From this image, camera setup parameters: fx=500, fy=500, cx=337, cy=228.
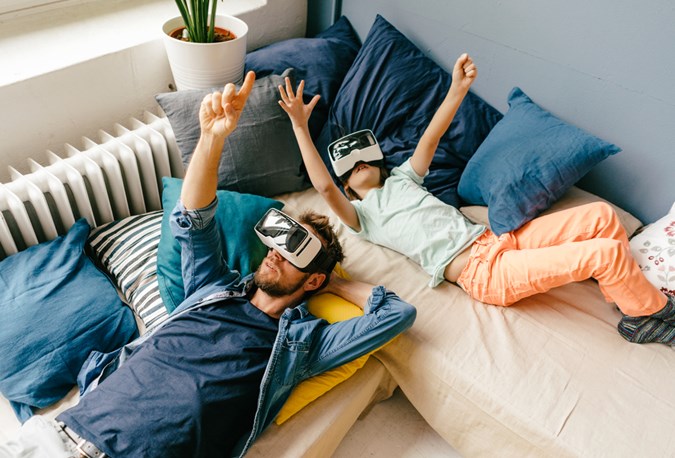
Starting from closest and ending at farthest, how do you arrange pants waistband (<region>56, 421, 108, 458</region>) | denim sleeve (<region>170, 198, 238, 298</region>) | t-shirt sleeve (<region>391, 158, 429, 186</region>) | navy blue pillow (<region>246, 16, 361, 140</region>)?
pants waistband (<region>56, 421, 108, 458</region>) < denim sleeve (<region>170, 198, 238, 298</region>) < t-shirt sleeve (<region>391, 158, 429, 186</region>) < navy blue pillow (<region>246, 16, 361, 140</region>)

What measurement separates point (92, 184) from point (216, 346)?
2.54 feet

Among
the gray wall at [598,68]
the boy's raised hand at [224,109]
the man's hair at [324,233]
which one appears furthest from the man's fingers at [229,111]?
the gray wall at [598,68]

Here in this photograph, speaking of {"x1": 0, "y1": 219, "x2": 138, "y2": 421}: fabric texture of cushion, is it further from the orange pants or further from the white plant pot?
the orange pants

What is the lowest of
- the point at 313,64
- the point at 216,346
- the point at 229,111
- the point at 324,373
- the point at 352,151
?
the point at 324,373

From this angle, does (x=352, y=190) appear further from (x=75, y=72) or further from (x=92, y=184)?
(x=75, y=72)

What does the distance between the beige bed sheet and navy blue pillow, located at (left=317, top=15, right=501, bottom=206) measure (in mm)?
523

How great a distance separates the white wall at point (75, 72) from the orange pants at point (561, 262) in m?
1.38

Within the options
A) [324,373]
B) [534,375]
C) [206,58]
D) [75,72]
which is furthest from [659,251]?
[75,72]

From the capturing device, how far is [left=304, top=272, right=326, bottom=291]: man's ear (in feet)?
4.83

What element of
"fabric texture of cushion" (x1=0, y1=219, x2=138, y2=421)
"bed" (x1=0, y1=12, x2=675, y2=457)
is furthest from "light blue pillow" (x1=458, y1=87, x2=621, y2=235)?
"fabric texture of cushion" (x1=0, y1=219, x2=138, y2=421)

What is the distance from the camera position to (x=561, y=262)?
1447 mm

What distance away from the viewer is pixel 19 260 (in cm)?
152

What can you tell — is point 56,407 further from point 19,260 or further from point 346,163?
point 346,163

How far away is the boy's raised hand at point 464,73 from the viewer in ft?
5.38
